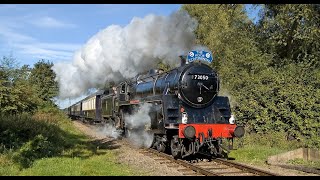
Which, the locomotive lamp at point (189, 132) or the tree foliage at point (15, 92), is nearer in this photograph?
the locomotive lamp at point (189, 132)

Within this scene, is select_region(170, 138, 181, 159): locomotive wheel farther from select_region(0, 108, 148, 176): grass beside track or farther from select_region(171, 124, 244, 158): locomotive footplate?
select_region(0, 108, 148, 176): grass beside track

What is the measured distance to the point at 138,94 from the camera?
1502 cm

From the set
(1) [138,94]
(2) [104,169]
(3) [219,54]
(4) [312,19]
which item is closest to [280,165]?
(2) [104,169]

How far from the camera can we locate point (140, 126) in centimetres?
1388

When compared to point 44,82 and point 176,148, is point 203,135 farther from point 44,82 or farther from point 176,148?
point 44,82

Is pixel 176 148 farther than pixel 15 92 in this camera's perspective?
No

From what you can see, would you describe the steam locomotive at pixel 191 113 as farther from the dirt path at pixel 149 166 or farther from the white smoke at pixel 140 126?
the dirt path at pixel 149 166

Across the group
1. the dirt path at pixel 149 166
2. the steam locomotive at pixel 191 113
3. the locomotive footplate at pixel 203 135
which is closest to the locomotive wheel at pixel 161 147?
the steam locomotive at pixel 191 113

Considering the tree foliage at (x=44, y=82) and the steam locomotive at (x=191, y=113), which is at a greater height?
the tree foliage at (x=44, y=82)

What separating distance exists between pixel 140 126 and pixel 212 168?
16.0ft

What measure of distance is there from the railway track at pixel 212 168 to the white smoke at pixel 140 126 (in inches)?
68.1

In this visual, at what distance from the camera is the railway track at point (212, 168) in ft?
28.9

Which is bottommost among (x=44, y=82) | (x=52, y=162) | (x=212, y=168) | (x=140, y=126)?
(x=212, y=168)

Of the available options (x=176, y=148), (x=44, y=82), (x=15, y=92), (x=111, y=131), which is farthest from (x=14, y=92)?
(x=44, y=82)
